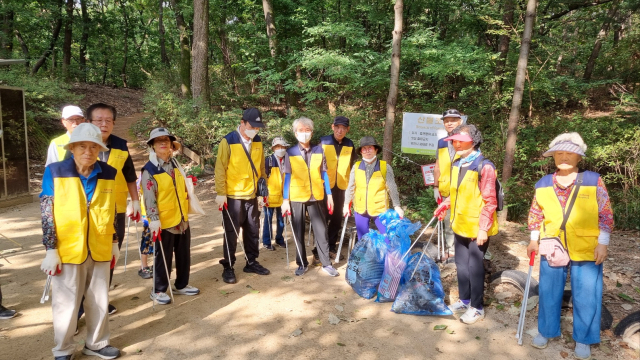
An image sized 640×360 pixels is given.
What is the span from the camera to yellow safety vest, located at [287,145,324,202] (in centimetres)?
482

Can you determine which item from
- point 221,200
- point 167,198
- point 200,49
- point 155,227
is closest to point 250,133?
point 221,200

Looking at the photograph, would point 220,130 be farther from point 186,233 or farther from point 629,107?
point 629,107

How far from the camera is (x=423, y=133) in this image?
681 centimetres

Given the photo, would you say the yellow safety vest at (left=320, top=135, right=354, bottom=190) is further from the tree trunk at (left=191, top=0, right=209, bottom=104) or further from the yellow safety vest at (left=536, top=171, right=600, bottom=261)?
the tree trunk at (left=191, top=0, right=209, bottom=104)

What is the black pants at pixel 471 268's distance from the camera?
3.69 metres

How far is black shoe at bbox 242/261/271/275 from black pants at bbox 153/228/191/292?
89 centimetres

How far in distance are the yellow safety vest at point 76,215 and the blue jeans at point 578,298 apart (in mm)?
3767

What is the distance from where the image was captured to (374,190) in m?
4.68

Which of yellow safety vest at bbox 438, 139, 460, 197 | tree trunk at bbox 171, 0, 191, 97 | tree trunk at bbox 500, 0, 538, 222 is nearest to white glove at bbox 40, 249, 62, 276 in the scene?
yellow safety vest at bbox 438, 139, 460, 197

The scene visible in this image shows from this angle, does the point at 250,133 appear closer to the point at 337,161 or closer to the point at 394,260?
the point at 337,161

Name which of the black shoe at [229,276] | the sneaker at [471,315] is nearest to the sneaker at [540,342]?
the sneaker at [471,315]

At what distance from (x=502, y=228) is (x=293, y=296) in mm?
4183

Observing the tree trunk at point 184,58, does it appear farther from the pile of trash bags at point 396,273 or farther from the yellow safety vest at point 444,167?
the pile of trash bags at point 396,273

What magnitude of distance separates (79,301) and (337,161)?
3.54m
